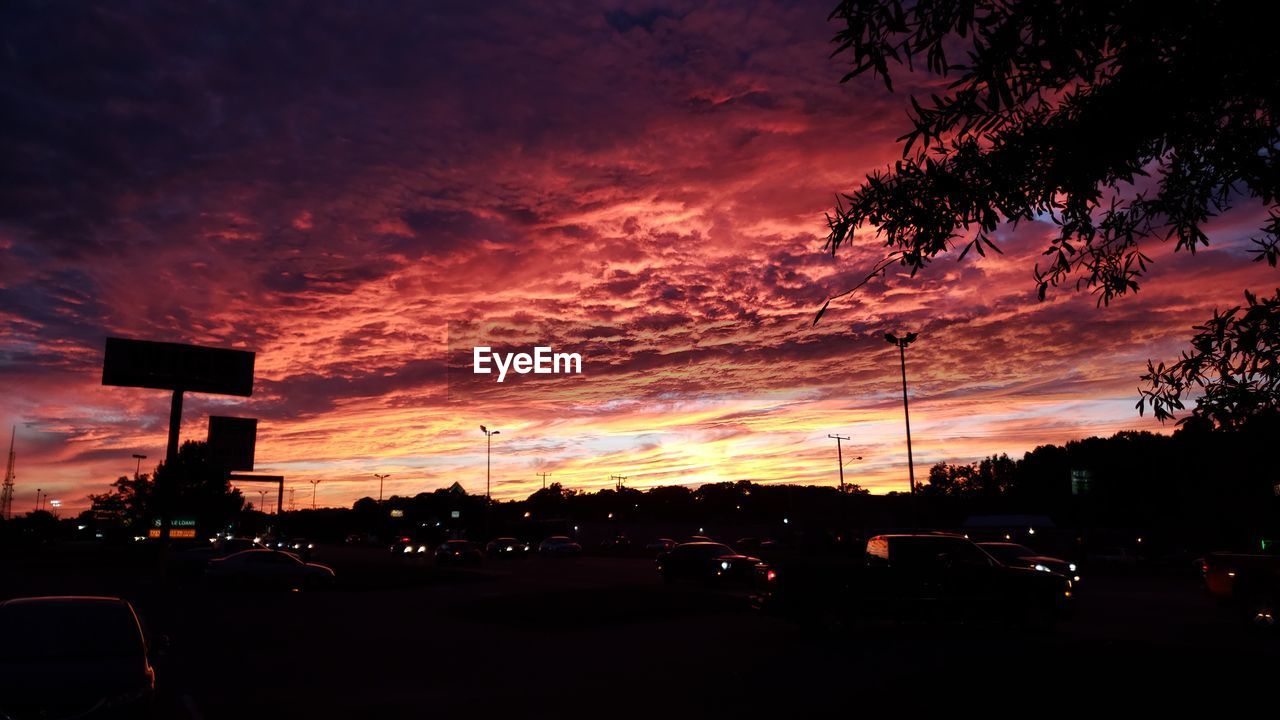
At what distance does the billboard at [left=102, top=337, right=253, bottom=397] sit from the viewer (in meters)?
44.6

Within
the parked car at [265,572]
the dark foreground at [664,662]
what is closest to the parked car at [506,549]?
the parked car at [265,572]

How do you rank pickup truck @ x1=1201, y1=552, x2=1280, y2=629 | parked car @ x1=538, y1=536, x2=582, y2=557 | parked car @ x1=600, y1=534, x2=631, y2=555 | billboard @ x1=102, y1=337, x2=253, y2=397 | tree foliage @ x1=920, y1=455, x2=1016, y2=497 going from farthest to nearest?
tree foliage @ x1=920, y1=455, x2=1016, y2=497
parked car @ x1=600, y1=534, x2=631, y2=555
parked car @ x1=538, y1=536, x2=582, y2=557
billboard @ x1=102, y1=337, x2=253, y2=397
pickup truck @ x1=1201, y1=552, x2=1280, y2=629

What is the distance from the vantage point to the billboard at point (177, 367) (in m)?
44.6

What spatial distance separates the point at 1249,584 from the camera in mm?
17453

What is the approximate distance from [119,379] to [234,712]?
41.4m

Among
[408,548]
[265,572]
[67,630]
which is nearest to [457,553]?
[408,548]

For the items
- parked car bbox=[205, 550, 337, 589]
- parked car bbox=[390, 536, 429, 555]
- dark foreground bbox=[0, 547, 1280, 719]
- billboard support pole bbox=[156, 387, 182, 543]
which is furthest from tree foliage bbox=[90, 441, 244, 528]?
dark foreground bbox=[0, 547, 1280, 719]

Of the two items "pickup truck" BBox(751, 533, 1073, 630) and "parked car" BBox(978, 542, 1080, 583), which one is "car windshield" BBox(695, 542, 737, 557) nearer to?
"parked car" BBox(978, 542, 1080, 583)

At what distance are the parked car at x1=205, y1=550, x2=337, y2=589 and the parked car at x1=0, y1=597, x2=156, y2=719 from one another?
2317 centimetres

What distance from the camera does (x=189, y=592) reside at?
3003cm

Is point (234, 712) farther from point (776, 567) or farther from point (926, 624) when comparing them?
point (926, 624)

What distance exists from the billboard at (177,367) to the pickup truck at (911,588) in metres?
38.3

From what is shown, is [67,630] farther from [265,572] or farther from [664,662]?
[265,572]

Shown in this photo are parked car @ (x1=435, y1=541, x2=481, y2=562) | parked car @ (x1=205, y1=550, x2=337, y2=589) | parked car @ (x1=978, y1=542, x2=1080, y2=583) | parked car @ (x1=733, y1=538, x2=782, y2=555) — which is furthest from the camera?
parked car @ (x1=435, y1=541, x2=481, y2=562)
